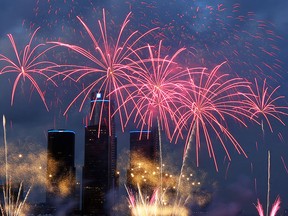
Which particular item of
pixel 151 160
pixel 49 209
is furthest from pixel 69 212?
pixel 151 160

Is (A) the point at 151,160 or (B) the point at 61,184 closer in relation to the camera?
(A) the point at 151,160

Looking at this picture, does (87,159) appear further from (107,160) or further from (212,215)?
(212,215)

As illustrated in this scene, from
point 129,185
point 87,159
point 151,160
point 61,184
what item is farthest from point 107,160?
point 129,185

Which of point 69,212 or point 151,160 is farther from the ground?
point 151,160

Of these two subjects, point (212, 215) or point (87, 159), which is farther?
point (87, 159)

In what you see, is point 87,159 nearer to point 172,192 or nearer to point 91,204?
point 91,204

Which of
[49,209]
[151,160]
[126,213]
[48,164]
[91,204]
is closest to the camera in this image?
[126,213]

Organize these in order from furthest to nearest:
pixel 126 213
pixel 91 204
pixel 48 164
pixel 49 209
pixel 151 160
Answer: pixel 91 204, pixel 48 164, pixel 151 160, pixel 49 209, pixel 126 213

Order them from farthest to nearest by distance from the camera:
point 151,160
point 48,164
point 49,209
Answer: point 48,164
point 151,160
point 49,209

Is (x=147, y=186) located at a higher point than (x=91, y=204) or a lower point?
higher
